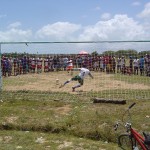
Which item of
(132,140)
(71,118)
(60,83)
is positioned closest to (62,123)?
(71,118)

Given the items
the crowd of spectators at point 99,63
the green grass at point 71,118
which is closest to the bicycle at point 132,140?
the green grass at point 71,118

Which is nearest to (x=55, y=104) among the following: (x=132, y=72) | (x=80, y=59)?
(x=80, y=59)

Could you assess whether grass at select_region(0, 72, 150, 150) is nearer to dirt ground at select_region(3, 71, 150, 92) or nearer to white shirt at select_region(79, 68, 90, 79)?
white shirt at select_region(79, 68, 90, 79)

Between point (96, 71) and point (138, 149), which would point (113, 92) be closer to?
point (96, 71)

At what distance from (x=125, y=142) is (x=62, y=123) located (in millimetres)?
2577

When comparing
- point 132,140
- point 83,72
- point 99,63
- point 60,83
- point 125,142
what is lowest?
point 125,142

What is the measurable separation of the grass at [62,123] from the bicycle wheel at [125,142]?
1.62 ft

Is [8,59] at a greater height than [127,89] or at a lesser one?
greater

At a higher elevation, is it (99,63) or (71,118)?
(99,63)

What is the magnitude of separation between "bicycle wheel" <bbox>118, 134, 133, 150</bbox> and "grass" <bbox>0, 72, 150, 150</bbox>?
19.5 inches

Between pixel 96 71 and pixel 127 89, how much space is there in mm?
2138

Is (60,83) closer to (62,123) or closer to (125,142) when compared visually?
Result: (62,123)

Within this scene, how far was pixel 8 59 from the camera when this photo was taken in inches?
702

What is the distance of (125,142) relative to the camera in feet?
25.2
